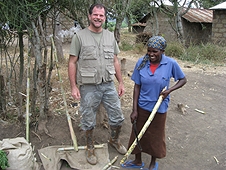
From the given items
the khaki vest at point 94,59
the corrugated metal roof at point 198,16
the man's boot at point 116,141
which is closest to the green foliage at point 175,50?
the corrugated metal roof at point 198,16

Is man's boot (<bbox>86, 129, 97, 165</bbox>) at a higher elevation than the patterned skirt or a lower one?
lower

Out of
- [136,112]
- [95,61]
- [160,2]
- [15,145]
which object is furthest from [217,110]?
[160,2]

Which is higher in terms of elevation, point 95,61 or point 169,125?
point 95,61

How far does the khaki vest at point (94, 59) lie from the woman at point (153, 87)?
0.39 metres

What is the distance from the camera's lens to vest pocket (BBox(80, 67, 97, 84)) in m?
2.62

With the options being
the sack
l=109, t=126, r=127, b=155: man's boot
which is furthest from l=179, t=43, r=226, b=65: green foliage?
the sack

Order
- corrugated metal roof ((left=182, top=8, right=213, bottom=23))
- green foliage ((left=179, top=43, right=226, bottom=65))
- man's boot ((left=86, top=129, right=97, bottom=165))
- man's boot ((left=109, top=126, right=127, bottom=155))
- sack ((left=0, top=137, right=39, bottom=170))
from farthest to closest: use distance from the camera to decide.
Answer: corrugated metal roof ((left=182, top=8, right=213, bottom=23)) < green foliage ((left=179, top=43, right=226, bottom=65)) < man's boot ((left=109, top=126, right=127, bottom=155)) < man's boot ((left=86, top=129, right=97, bottom=165)) < sack ((left=0, top=137, right=39, bottom=170))

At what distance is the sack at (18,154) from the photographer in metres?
2.45

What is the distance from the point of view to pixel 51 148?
3.11 meters

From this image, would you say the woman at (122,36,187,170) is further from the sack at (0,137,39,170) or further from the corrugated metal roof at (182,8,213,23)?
the corrugated metal roof at (182,8,213,23)

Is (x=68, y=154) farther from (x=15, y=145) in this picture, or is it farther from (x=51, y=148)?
(x=15, y=145)

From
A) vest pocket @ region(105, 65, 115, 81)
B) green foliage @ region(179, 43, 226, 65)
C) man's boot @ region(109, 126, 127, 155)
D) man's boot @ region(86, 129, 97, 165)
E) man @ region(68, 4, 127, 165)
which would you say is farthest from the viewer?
green foliage @ region(179, 43, 226, 65)

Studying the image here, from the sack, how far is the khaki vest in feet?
3.09

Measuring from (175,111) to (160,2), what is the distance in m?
8.69
